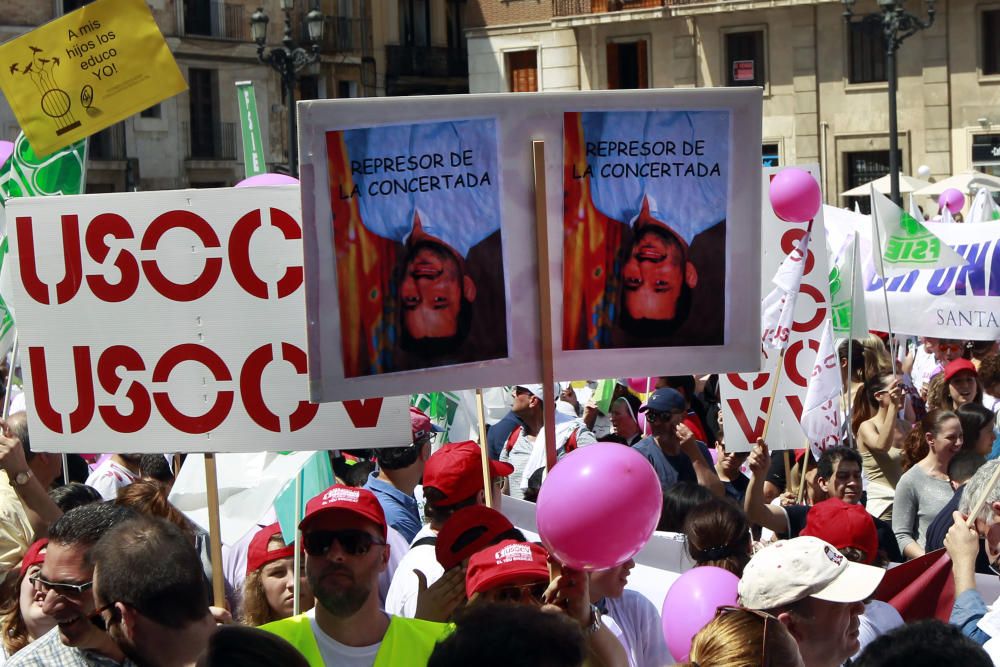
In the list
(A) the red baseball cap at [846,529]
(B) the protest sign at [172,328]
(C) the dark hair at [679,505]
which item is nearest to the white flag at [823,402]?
(C) the dark hair at [679,505]

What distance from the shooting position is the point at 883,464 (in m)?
7.33

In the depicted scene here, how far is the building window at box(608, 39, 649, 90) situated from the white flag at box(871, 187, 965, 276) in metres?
28.3

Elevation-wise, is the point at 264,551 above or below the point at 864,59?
below

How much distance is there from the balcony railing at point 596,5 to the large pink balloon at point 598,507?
114ft

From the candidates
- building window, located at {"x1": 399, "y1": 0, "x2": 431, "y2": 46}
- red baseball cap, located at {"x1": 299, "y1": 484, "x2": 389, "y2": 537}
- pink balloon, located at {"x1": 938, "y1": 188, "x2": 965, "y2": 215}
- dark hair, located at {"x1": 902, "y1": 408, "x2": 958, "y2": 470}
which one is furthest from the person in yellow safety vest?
building window, located at {"x1": 399, "y1": 0, "x2": 431, "y2": 46}

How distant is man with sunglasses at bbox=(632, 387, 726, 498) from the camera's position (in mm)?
6867

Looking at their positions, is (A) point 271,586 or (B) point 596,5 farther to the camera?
(B) point 596,5

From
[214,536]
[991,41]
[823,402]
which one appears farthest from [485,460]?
[991,41]

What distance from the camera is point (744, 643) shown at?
307 cm

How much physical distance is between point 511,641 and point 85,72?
396 cm

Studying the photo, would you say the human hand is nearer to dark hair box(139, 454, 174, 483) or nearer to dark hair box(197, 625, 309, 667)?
dark hair box(197, 625, 309, 667)

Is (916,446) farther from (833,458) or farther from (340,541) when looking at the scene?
(340,541)

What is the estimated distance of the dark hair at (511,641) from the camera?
2.49m

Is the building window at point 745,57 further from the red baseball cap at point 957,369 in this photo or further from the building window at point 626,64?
the red baseball cap at point 957,369
